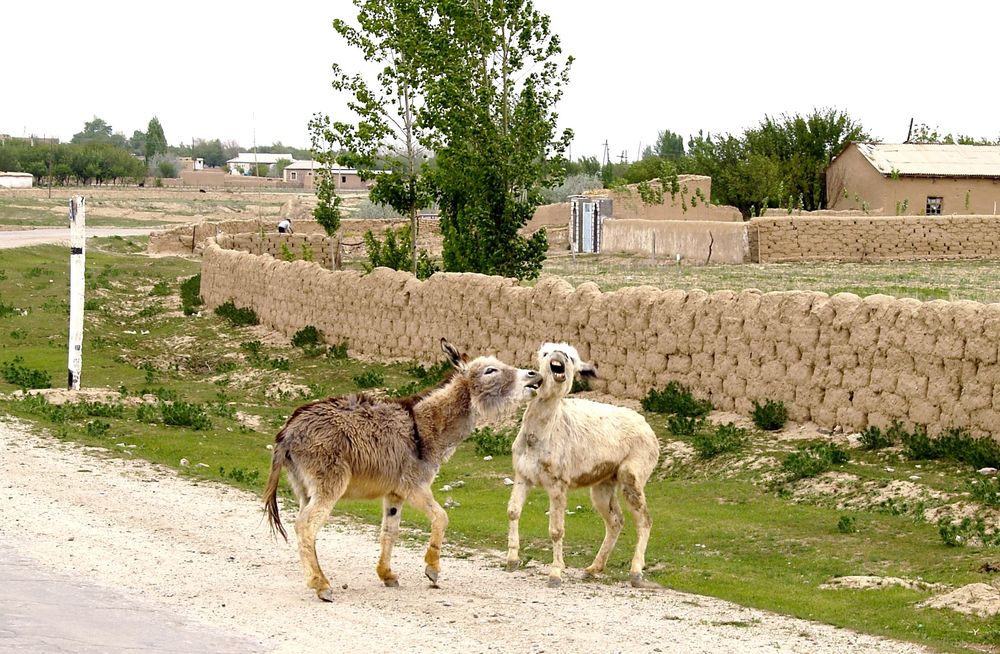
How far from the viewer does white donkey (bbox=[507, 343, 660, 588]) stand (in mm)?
10078

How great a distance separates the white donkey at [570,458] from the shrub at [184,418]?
7.21 meters

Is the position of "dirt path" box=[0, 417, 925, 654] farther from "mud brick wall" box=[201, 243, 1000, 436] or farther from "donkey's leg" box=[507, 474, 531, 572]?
"mud brick wall" box=[201, 243, 1000, 436]

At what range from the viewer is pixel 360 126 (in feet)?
102

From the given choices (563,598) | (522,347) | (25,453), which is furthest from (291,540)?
(522,347)

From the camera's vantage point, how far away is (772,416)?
1483cm

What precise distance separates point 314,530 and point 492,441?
7189mm

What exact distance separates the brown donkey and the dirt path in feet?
1.45

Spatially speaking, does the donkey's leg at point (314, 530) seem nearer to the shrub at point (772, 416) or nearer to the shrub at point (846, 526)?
the shrub at point (846, 526)

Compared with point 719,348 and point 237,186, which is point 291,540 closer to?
point 719,348

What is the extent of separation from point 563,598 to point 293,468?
211 centimetres

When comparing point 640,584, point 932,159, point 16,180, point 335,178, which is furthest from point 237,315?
point 335,178

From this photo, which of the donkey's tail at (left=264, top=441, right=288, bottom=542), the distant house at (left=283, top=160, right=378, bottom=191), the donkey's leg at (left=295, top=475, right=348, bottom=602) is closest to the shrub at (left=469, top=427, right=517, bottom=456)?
the donkey's tail at (left=264, top=441, right=288, bottom=542)

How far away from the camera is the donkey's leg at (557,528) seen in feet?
32.1

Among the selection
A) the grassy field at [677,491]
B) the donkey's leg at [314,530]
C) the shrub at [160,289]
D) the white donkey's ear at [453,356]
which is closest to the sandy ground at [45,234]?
the shrub at [160,289]
